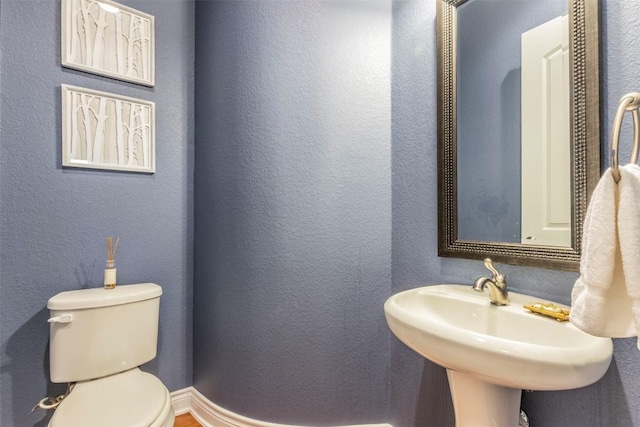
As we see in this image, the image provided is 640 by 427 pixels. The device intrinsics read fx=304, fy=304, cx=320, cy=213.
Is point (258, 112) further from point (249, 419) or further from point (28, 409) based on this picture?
point (28, 409)

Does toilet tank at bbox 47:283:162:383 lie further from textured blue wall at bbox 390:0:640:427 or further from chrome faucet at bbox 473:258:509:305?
chrome faucet at bbox 473:258:509:305

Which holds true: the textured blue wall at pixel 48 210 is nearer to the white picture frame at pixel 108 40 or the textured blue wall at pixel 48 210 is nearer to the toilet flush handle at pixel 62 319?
the white picture frame at pixel 108 40

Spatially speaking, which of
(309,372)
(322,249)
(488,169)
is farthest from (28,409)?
(488,169)

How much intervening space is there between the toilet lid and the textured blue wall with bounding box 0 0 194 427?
1.28 feet

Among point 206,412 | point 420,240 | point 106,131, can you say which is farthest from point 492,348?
point 106,131

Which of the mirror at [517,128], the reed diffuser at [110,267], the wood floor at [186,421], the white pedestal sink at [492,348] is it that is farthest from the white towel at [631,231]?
the wood floor at [186,421]

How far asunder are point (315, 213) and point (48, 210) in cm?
118

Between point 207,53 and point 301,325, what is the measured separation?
1504 millimetres

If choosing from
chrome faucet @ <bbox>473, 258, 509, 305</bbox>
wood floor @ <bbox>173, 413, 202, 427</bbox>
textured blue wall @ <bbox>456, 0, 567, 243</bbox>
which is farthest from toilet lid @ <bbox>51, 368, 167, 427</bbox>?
textured blue wall @ <bbox>456, 0, 567, 243</bbox>

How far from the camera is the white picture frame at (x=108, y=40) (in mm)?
1387

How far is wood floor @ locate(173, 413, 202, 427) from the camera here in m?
1.56

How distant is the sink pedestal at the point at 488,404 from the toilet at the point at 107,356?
96cm

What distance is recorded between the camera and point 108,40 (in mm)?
1484

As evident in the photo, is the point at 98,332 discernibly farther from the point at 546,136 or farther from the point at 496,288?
the point at 546,136
